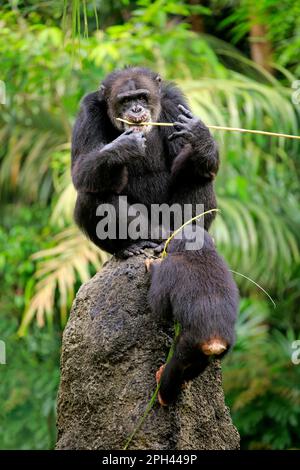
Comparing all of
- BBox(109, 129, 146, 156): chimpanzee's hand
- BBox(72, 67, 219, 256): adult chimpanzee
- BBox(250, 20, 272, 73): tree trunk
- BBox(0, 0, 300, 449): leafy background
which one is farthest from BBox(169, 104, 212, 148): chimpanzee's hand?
BBox(250, 20, 272, 73): tree trunk

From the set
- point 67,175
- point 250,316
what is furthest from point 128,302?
point 250,316

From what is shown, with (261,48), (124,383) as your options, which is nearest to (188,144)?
(124,383)

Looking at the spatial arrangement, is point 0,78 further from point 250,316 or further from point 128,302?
point 128,302

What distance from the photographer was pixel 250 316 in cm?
1062

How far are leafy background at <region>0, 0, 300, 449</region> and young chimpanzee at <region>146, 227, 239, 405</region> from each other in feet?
12.1

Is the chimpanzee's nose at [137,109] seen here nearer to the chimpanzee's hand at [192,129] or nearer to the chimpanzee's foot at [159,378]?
the chimpanzee's hand at [192,129]

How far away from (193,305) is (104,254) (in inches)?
170

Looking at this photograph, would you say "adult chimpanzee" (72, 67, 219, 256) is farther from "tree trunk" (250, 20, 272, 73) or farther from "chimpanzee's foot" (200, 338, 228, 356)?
"tree trunk" (250, 20, 272, 73)

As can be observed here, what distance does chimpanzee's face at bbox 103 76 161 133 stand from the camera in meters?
5.77

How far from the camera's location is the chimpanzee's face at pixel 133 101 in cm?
577

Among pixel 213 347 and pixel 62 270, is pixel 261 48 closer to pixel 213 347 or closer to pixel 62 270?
pixel 62 270

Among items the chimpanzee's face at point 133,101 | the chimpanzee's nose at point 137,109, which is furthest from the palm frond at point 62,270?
the chimpanzee's nose at point 137,109

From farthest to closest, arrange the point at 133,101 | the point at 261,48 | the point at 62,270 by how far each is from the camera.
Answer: the point at 261,48, the point at 62,270, the point at 133,101

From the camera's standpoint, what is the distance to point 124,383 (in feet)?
15.3
